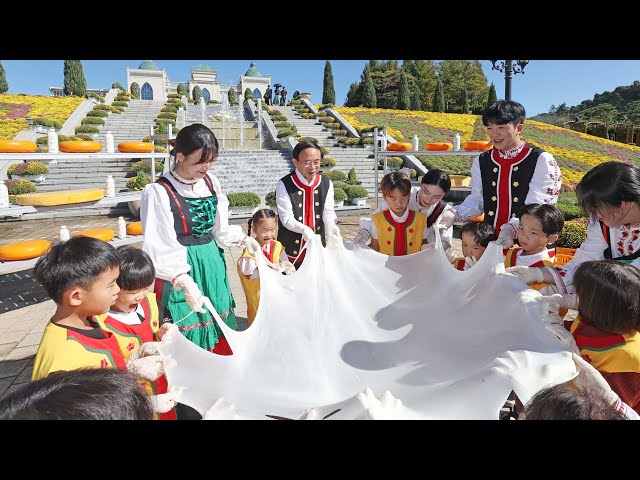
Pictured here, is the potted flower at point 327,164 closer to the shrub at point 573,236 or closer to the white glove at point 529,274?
the shrub at point 573,236

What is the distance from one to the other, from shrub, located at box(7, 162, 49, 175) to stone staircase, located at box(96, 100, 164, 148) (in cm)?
371

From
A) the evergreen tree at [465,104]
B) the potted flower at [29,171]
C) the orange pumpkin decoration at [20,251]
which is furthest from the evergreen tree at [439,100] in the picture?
the orange pumpkin decoration at [20,251]

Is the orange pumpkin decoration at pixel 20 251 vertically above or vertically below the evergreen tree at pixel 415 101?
below

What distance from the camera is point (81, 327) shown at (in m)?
1.63

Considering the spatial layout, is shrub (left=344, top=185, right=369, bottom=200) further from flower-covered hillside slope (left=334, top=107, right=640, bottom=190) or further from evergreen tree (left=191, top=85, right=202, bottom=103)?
evergreen tree (left=191, top=85, right=202, bottom=103)

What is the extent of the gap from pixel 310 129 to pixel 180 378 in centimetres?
2135

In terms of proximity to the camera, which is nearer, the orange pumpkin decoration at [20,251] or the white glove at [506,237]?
the white glove at [506,237]

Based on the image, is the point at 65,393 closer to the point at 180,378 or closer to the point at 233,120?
the point at 180,378

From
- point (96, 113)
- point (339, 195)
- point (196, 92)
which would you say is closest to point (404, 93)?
point (196, 92)

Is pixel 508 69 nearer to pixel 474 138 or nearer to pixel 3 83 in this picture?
pixel 474 138

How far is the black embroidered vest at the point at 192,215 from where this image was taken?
2.35 meters

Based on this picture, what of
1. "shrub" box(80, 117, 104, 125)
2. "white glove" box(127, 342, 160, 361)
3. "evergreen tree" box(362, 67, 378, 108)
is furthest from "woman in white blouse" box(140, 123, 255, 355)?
"evergreen tree" box(362, 67, 378, 108)

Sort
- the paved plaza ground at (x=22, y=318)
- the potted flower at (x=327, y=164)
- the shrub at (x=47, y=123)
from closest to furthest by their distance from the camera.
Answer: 1. the paved plaza ground at (x=22, y=318)
2. the shrub at (x=47, y=123)
3. the potted flower at (x=327, y=164)

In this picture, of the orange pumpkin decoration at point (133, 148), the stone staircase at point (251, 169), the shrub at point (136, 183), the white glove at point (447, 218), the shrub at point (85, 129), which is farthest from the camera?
the shrub at point (85, 129)
